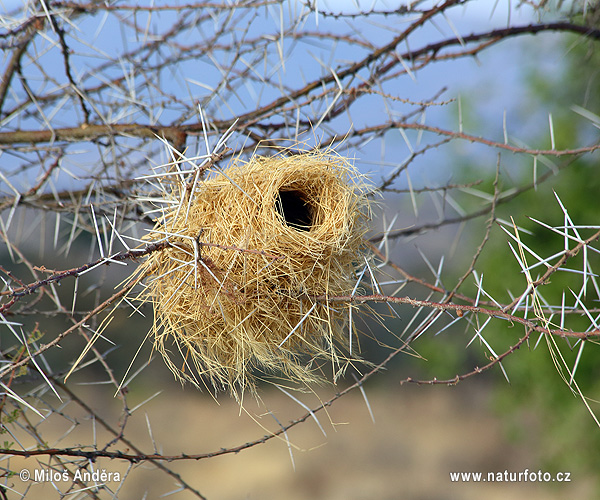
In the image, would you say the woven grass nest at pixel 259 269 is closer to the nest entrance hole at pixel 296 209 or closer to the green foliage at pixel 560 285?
the nest entrance hole at pixel 296 209

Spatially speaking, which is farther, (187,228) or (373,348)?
(373,348)

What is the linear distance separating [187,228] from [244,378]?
0.33 m

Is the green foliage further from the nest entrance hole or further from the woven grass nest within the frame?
the woven grass nest

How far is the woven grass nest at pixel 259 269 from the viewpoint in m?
1.04

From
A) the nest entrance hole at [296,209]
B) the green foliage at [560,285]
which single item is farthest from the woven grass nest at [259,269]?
the green foliage at [560,285]

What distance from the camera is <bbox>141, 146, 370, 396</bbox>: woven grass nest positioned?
1039mm

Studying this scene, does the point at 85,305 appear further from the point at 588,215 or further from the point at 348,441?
the point at 588,215

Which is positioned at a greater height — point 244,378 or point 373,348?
point 244,378

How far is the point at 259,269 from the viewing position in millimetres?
1019

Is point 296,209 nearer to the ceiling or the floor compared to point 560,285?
nearer to the ceiling

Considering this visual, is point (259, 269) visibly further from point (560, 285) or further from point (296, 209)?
point (560, 285)

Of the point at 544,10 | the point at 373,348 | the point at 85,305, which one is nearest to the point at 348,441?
the point at 373,348

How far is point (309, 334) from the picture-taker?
45.9 inches

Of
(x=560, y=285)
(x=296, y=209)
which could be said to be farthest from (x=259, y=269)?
(x=560, y=285)
